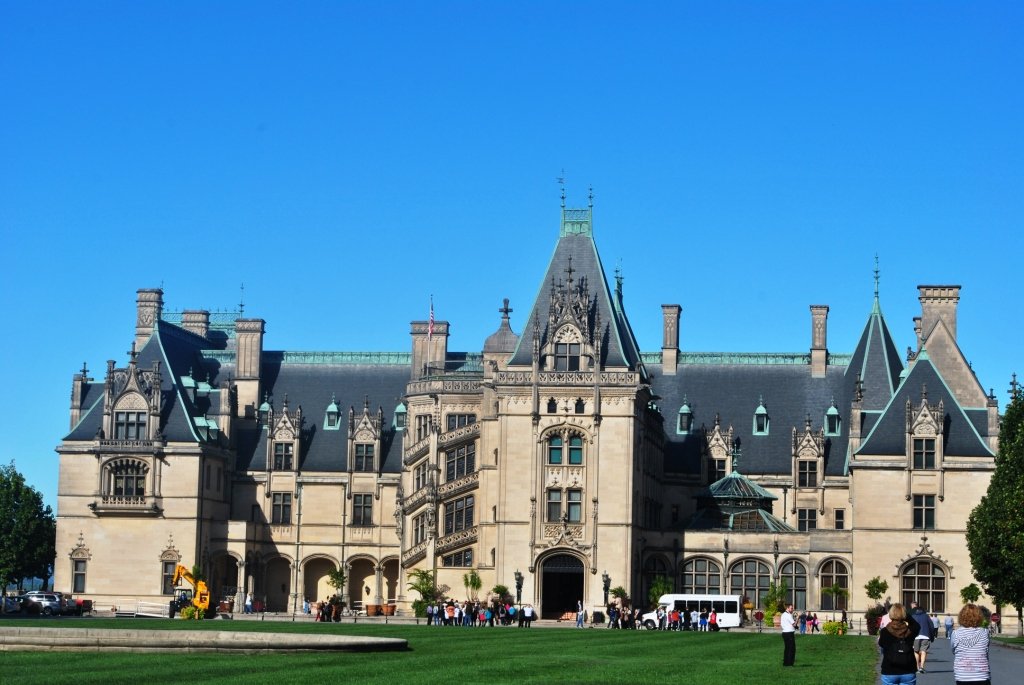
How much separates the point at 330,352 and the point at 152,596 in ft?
65.0

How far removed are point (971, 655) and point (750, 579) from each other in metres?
64.2

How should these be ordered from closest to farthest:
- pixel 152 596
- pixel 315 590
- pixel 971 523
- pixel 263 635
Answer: pixel 263 635
pixel 971 523
pixel 152 596
pixel 315 590

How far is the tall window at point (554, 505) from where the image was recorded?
86.4 metres

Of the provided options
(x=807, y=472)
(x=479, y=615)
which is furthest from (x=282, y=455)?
(x=807, y=472)

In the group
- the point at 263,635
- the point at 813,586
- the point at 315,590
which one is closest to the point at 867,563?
the point at 813,586

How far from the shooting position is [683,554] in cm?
8919

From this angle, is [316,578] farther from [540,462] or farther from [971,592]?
[971,592]

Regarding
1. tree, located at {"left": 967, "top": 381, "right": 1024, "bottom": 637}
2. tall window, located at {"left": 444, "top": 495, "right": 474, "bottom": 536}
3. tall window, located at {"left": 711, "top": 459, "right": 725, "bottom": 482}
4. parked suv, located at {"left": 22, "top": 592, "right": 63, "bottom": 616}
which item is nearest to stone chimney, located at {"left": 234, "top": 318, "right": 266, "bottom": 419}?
tall window, located at {"left": 444, "top": 495, "right": 474, "bottom": 536}

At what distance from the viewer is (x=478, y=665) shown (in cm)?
3828

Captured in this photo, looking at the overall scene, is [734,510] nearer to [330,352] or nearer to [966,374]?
[966,374]

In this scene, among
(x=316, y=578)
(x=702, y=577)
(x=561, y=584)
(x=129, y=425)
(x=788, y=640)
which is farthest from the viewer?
(x=316, y=578)

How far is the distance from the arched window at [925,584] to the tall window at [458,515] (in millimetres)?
21659

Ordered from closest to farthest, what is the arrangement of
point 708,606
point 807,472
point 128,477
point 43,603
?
point 708,606, point 43,603, point 807,472, point 128,477

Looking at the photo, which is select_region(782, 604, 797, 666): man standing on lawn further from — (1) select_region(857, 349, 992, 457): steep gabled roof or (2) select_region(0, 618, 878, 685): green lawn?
(1) select_region(857, 349, 992, 457): steep gabled roof
